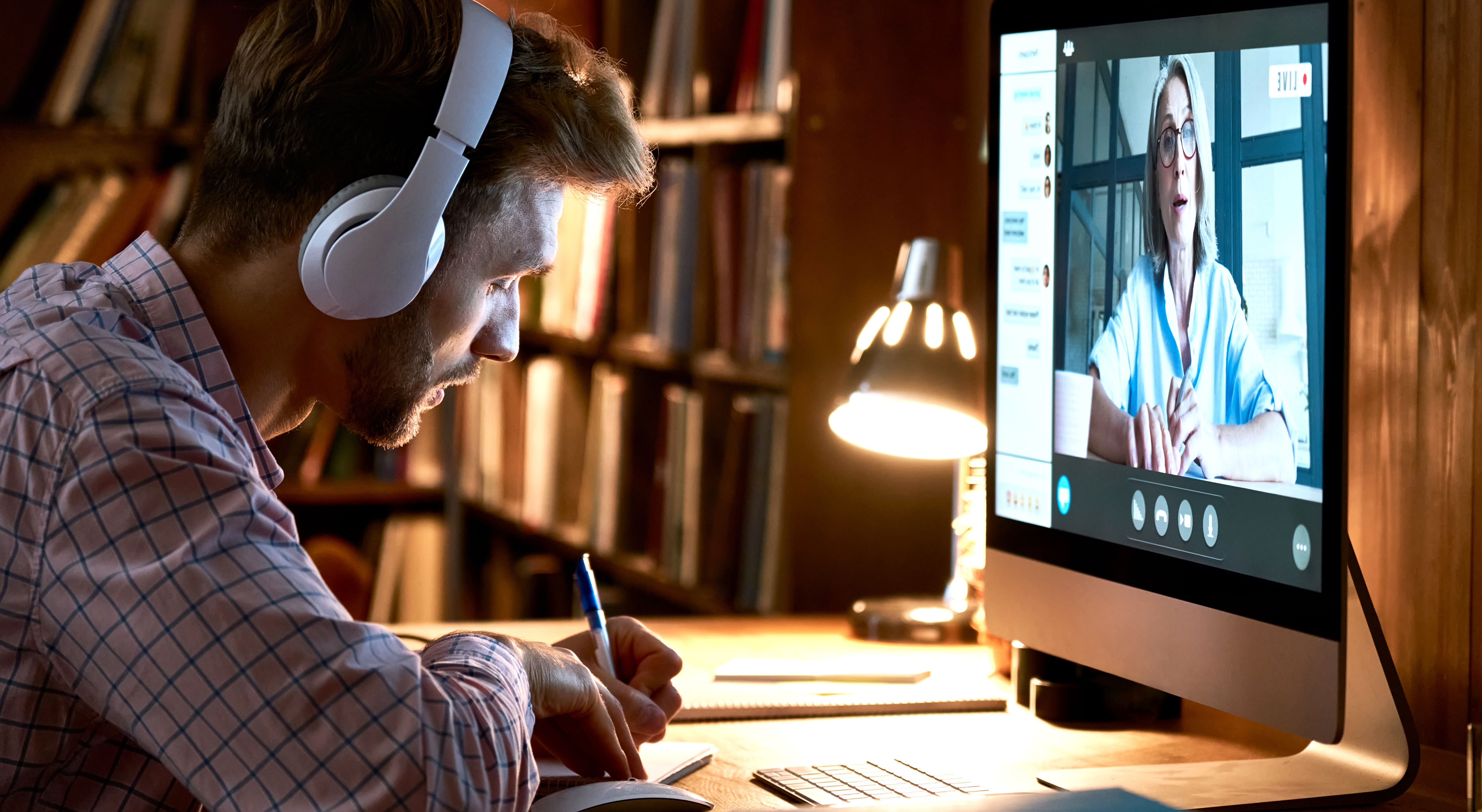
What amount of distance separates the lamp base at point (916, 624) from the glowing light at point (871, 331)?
0.99ft

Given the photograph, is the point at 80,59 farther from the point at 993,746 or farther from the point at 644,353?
the point at 993,746

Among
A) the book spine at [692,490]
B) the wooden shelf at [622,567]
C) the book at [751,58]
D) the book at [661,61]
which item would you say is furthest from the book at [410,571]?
the book at [751,58]

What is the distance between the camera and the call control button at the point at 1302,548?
88 cm

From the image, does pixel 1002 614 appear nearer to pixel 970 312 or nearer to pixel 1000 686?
pixel 1000 686

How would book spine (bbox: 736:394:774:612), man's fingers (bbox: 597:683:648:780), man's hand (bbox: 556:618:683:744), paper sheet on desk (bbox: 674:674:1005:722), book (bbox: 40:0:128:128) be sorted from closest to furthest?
1. man's fingers (bbox: 597:683:648:780)
2. man's hand (bbox: 556:618:683:744)
3. paper sheet on desk (bbox: 674:674:1005:722)
4. book spine (bbox: 736:394:774:612)
5. book (bbox: 40:0:128:128)

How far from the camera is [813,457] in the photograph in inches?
79.0

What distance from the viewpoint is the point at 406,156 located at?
37.3 inches

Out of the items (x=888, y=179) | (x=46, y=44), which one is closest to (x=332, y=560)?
(x=46, y=44)

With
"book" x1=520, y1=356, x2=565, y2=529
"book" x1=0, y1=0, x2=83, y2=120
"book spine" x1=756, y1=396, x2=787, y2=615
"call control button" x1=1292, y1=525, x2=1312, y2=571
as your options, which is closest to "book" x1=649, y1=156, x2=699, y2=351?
"book spine" x1=756, y1=396, x2=787, y2=615

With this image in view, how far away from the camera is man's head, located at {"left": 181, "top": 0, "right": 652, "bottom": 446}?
94cm

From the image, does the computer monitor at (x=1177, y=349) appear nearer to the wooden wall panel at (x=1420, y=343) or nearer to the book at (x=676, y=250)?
the wooden wall panel at (x=1420, y=343)

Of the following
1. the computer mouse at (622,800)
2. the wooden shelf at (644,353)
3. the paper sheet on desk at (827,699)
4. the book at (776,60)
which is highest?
the book at (776,60)

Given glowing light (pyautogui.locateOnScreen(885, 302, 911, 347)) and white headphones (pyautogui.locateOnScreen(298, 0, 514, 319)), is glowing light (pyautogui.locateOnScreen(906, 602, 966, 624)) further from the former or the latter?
white headphones (pyautogui.locateOnScreen(298, 0, 514, 319))

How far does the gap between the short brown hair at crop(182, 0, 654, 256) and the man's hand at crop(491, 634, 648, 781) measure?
310mm
